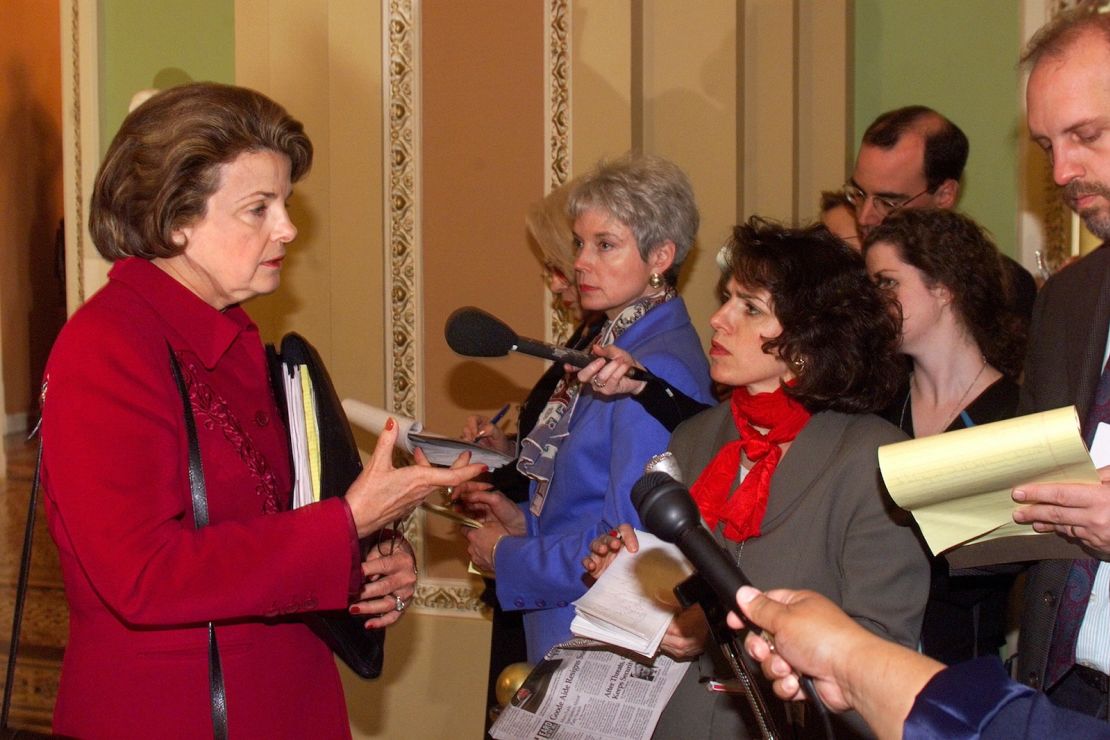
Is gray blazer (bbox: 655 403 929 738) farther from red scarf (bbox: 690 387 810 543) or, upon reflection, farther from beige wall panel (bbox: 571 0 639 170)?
beige wall panel (bbox: 571 0 639 170)

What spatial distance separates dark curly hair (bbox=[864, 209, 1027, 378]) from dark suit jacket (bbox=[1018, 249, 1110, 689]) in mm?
308

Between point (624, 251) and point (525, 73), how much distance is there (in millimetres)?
1242

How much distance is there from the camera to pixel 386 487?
1984 mm

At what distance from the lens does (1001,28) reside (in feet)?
13.4

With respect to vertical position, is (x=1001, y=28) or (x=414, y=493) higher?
(x=1001, y=28)

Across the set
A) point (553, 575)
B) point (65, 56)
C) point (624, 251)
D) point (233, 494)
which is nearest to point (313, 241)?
point (65, 56)

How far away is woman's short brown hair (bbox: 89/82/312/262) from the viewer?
6.81 ft

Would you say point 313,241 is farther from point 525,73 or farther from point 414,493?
point 414,493

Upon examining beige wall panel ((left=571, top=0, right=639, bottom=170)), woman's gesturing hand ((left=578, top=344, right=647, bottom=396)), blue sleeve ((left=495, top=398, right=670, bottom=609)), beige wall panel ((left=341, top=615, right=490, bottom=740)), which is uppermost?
→ beige wall panel ((left=571, top=0, right=639, bottom=170))

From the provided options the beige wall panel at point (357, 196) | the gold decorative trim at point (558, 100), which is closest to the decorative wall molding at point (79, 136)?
the beige wall panel at point (357, 196)

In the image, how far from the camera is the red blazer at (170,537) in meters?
1.84

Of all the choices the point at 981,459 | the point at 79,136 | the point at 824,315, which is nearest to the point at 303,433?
the point at 824,315

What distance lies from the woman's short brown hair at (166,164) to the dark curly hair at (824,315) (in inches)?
41.9

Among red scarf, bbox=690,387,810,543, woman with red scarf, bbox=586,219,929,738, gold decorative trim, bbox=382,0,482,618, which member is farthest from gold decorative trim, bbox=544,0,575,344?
red scarf, bbox=690,387,810,543
